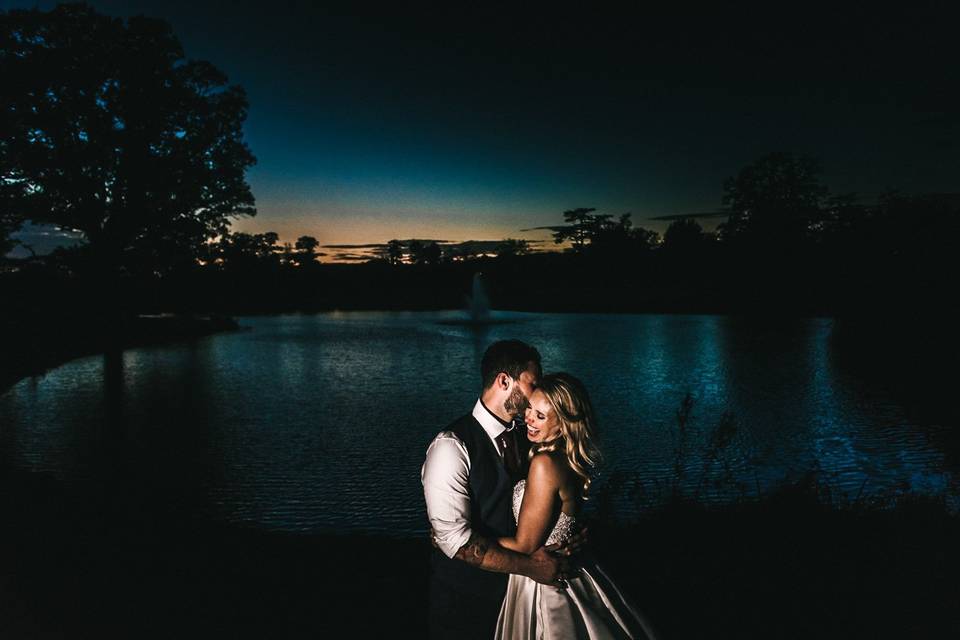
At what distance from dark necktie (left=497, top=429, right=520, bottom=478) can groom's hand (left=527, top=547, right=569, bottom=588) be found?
392 millimetres

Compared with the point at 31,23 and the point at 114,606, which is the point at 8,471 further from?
the point at 31,23

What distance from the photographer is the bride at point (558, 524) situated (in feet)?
9.61

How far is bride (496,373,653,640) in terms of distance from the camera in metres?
2.93

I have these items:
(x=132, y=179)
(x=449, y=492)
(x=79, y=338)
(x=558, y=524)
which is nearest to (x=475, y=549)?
(x=449, y=492)

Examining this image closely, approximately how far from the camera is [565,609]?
122 inches

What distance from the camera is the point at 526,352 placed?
3236 millimetres

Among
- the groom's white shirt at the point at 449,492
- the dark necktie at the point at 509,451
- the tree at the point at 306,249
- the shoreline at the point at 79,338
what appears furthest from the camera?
the tree at the point at 306,249

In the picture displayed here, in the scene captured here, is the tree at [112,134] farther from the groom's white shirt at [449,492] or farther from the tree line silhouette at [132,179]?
the groom's white shirt at [449,492]

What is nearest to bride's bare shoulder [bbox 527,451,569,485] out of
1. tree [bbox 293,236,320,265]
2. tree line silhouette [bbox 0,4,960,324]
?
tree line silhouette [bbox 0,4,960,324]

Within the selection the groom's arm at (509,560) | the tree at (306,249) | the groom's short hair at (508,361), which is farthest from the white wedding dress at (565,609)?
the tree at (306,249)

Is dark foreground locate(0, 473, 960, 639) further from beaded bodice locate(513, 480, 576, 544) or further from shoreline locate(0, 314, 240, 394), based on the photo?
shoreline locate(0, 314, 240, 394)

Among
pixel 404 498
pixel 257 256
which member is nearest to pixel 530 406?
pixel 404 498

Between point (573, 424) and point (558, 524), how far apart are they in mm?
510

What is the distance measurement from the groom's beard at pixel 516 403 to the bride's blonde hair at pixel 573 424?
0.39 ft
